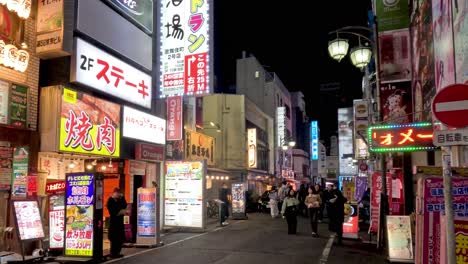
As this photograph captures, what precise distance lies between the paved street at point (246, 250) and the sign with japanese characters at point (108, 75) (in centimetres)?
545

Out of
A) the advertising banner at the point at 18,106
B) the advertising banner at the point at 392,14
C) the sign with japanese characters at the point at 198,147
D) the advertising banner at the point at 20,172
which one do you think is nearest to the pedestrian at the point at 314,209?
the advertising banner at the point at 392,14

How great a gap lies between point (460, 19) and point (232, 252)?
26.3 feet

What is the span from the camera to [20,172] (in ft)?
37.5

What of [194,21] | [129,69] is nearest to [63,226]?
[129,69]

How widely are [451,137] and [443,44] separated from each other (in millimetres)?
4426

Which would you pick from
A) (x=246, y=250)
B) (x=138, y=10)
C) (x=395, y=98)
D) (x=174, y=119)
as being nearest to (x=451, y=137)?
(x=246, y=250)

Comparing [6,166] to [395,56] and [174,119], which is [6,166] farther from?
[395,56]

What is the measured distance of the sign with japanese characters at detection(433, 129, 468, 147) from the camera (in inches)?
213

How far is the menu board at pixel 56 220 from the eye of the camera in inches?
466

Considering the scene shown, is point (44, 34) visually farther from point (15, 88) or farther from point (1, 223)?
point (1, 223)

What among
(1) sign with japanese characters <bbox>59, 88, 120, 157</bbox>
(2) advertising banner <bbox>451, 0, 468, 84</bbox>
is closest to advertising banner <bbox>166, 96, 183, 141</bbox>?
(1) sign with japanese characters <bbox>59, 88, 120, 157</bbox>

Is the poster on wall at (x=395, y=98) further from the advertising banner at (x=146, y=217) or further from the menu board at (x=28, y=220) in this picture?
the menu board at (x=28, y=220)

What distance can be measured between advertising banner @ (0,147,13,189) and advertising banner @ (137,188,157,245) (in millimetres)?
4074

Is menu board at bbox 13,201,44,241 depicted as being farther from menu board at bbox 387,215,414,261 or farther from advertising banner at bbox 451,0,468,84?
advertising banner at bbox 451,0,468,84
